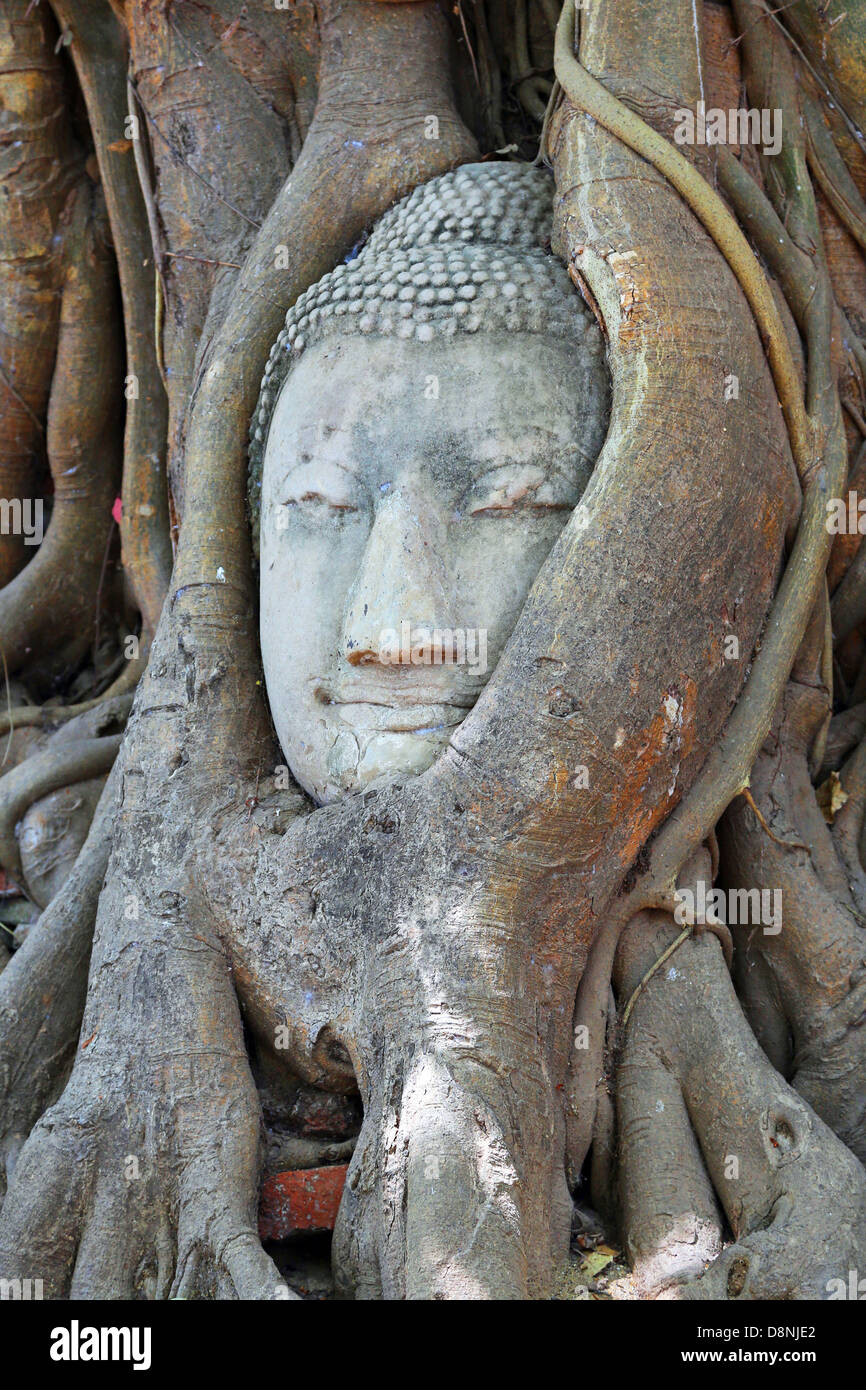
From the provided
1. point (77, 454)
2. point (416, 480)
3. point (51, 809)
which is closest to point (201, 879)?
point (416, 480)

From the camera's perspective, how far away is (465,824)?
8.42 ft

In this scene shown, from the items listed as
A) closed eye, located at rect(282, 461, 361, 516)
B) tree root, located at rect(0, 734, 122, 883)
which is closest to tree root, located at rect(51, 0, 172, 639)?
tree root, located at rect(0, 734, 122, 883)

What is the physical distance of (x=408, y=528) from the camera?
2.75m

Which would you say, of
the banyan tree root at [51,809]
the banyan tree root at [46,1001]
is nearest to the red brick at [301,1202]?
the banyan tree root at [46,1001]

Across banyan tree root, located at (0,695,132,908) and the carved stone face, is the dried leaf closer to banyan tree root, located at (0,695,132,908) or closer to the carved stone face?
the carved stone face

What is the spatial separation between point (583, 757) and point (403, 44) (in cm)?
181

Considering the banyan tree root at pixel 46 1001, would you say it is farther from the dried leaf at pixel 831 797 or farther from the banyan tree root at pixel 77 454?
the dried leaf at pixel 831 797

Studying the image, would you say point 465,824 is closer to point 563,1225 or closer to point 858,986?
point 563,1225

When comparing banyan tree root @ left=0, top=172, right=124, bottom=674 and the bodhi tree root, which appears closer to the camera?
the bodhi tree root

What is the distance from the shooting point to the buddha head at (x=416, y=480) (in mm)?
2766

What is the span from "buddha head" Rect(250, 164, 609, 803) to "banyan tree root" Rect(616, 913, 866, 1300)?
0.63 m

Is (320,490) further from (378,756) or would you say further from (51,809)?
(51,809)

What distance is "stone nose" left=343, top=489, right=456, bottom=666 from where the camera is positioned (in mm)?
2709
